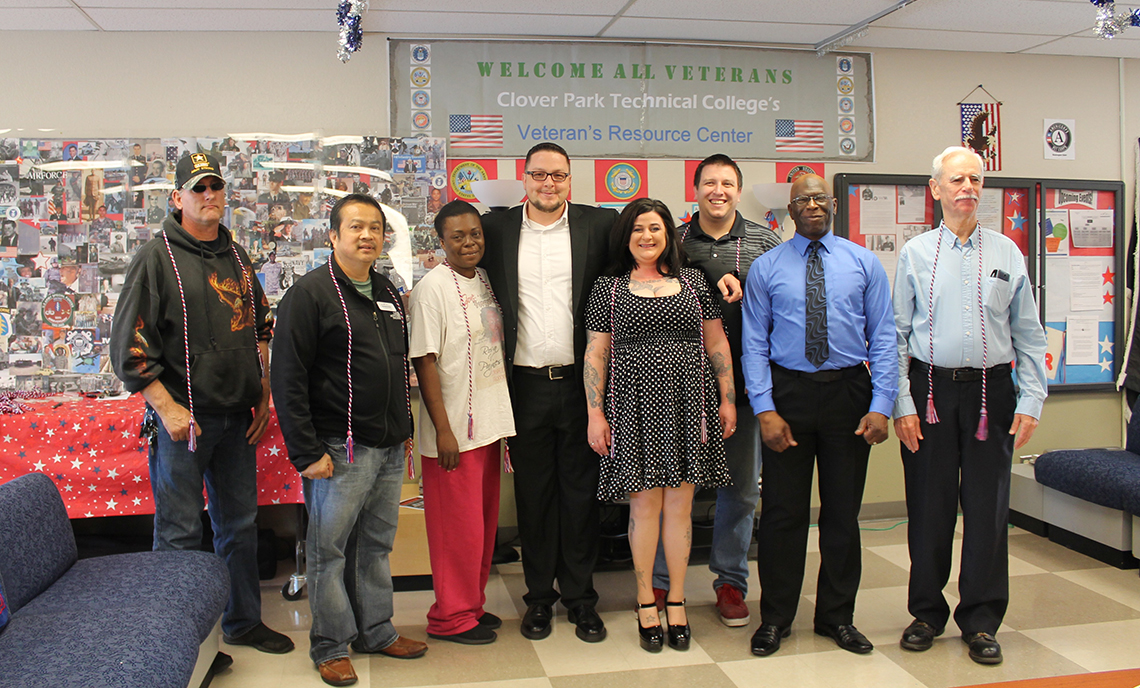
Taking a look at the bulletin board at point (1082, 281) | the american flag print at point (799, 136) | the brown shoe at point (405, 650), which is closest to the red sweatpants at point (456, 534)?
the brown shoe at point (405, 650)

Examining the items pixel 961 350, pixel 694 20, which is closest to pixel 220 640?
pixel 961 350

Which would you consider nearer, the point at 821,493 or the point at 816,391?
the point at 816,391

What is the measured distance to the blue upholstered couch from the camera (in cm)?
176

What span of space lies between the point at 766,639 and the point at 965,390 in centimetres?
110

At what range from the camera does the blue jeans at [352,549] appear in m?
2.51

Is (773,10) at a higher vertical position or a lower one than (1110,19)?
higher

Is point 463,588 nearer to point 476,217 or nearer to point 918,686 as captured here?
point 476,217

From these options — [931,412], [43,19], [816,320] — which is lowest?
[931,412]

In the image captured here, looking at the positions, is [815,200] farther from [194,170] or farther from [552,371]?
[194,170]

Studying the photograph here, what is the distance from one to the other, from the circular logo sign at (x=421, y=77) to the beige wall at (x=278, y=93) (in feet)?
0.49

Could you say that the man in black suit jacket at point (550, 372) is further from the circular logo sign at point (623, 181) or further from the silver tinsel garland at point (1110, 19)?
the silver tinsel garland at point (1110, 19)

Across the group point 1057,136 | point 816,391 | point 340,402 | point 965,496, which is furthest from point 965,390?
point 1057,136

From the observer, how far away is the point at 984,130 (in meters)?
4.54

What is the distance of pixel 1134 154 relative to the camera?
4699mm
